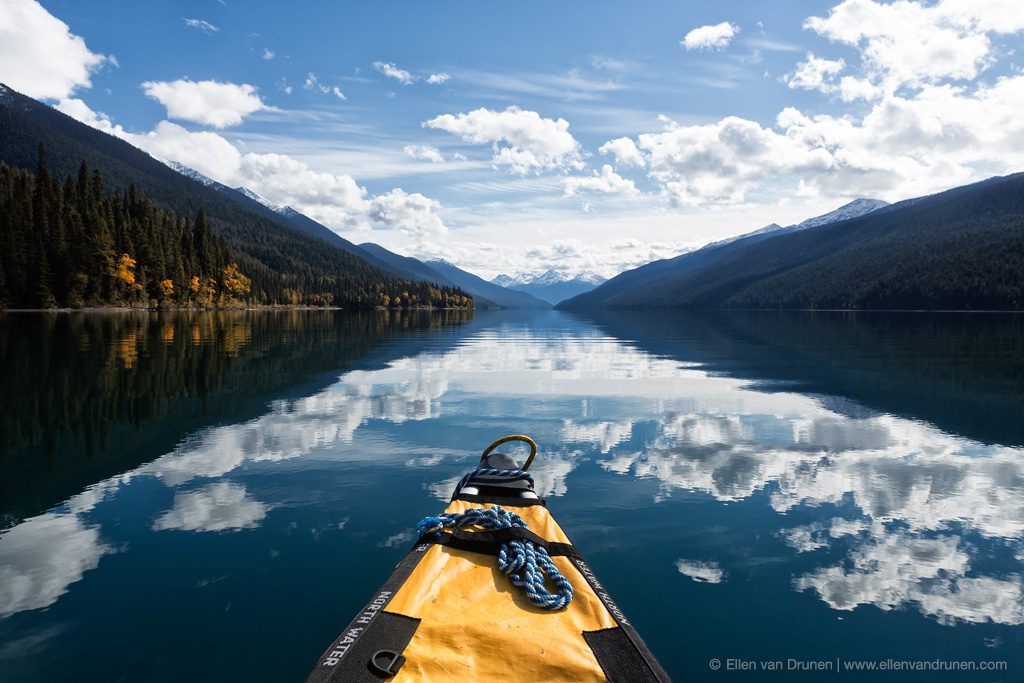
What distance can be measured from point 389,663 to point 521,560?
2.24 meters

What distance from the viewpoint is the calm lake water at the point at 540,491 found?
742cm

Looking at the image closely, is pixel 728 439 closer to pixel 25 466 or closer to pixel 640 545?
pixel 640 545

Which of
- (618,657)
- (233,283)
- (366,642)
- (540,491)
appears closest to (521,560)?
(618,657)

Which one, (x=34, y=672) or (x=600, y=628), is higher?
(x=600, y=628)

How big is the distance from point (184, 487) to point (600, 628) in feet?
36.5

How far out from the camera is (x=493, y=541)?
766 centimetres

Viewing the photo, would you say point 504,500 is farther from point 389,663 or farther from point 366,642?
point 389,663

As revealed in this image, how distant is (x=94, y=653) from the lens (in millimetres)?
6910

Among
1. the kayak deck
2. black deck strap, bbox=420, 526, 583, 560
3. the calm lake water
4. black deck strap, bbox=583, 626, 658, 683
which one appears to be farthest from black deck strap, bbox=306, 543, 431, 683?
black deck strap, bbox=583, 626, 658, 683

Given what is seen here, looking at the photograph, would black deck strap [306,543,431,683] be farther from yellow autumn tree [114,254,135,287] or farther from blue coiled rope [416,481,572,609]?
yellow autumn tree [114,254,135,287]

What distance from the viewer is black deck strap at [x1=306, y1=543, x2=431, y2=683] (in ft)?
16.4

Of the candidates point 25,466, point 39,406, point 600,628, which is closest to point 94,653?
point 600,628

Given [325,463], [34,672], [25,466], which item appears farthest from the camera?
[325,463]

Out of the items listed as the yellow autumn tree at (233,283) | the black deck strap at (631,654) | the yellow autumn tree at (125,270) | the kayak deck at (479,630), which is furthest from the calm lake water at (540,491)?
the yellow autumn tree at (233,283)
